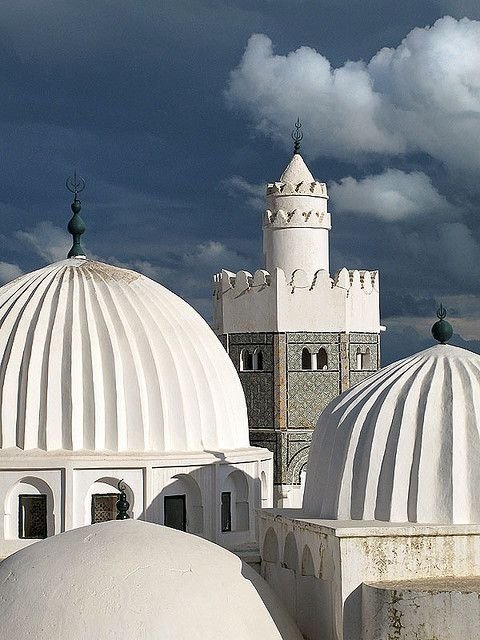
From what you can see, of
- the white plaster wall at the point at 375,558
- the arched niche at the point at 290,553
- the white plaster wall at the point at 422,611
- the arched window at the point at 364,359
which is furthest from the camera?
the arched window at the point at 364,359

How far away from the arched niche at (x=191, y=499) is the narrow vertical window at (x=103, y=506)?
766 mm

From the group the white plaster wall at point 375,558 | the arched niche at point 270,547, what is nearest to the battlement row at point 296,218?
the arched niche at point 270,547

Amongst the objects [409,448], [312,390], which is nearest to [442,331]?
[409,448]

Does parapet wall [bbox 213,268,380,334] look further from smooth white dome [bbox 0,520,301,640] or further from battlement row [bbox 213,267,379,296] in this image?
smooth white dome [bbox 0,520,301,640]

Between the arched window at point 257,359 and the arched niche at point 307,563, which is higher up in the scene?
the arched window at point 257,359

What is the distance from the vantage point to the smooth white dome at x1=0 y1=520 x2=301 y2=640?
12656mm

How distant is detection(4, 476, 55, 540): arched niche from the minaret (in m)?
15.8

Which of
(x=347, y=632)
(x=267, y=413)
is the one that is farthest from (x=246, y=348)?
(x=347, y=632)

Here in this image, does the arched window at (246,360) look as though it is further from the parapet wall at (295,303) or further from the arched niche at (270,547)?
the arched niche at (270,547)

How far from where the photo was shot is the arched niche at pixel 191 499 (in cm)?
1861

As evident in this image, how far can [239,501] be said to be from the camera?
19391 millimetres

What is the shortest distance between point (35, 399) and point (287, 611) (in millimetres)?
5818

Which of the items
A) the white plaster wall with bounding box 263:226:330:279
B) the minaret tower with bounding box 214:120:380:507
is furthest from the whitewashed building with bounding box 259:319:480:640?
the white plaster wall with bounding box 263:226:330:279

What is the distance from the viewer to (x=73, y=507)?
18.0 m
